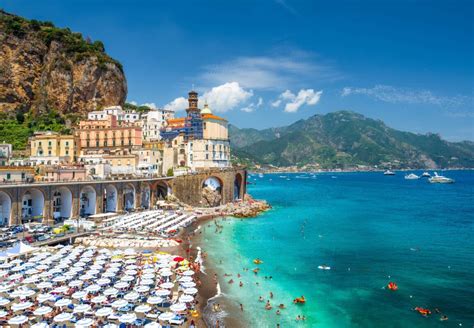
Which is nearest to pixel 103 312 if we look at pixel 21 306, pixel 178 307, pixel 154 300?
pixel 154 300

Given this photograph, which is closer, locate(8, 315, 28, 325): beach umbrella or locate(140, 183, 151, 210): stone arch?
locate(8, 315, 28, 325): beach umbrella

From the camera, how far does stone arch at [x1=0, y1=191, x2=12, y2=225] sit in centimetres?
4906

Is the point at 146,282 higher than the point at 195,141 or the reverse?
the reverse

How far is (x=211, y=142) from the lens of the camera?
92.8 metres

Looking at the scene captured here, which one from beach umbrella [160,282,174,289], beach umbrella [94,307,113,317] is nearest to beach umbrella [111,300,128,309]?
beach umbrella [94,307,113,317]

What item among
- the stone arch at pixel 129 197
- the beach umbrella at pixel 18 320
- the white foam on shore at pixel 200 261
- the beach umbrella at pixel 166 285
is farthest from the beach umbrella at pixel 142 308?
the stone arch at pixel 129 197

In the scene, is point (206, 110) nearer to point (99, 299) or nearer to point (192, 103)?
point (192, 103)

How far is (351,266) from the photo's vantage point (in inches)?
1684

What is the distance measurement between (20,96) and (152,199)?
4870 cm

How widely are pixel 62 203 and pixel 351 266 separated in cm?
4318

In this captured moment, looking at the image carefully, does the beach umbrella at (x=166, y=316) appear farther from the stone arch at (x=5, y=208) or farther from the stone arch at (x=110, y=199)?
the stone arch at (x=110, y=199)

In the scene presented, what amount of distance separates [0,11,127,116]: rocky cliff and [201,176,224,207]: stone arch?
140ft

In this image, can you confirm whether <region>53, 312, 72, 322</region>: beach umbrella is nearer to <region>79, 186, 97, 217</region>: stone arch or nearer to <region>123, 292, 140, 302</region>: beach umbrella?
<region>123, 292, 140, 302</region>: beach umbrella

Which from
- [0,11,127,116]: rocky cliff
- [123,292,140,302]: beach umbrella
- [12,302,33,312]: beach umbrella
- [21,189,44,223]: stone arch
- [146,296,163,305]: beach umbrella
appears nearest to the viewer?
[12,302,33,312]: beach umbrella
